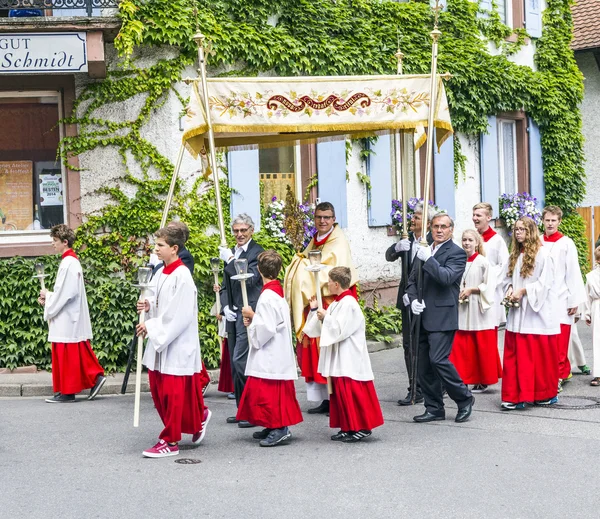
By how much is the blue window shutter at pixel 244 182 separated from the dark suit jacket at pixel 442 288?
487cm

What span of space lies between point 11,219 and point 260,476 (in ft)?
22.9

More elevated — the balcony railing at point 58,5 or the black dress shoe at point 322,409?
the balcony railing at point 58,5

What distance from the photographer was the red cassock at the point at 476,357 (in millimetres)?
10336

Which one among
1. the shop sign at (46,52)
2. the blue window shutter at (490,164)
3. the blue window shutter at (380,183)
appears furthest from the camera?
the blue window shutter at (490,164)

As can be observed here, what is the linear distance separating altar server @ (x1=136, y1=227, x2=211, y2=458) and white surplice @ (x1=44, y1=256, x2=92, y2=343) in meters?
2.85

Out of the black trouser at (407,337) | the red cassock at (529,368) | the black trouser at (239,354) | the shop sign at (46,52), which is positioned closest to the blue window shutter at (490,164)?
the black trouser at (407,337)

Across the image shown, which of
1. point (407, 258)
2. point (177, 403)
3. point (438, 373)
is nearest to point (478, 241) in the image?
point (407, 258)

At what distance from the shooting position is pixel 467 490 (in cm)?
646

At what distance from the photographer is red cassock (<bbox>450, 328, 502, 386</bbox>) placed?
33.9 feet

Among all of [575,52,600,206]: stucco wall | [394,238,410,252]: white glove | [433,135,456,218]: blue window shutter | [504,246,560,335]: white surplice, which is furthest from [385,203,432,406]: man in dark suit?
[575,52,600,206]: stucco wall

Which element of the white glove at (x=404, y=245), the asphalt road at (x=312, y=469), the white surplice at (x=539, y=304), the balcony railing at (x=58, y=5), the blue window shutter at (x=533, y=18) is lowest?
the asphalt road at (x=312, y=469)

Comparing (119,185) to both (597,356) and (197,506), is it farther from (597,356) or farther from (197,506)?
(197,506)

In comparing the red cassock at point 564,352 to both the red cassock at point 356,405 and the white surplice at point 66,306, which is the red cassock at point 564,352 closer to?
the red cassock at point 356,405

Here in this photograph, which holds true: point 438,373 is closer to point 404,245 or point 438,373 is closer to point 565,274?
point 404,245
